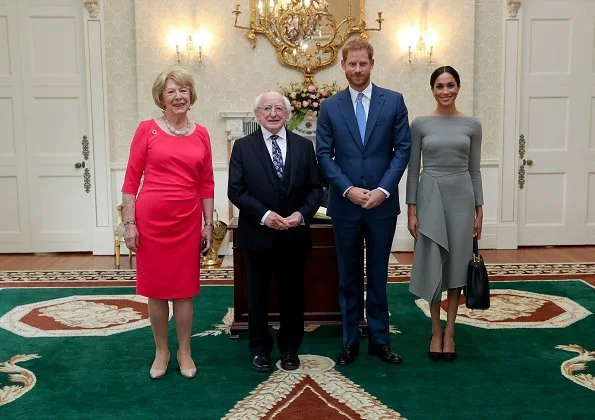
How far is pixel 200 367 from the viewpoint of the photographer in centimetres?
364

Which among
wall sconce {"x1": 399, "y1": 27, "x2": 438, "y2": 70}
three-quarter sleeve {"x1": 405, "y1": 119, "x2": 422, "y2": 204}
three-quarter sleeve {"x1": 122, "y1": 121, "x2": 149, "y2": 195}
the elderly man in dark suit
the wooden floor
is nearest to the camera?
three-quarter sleeve {"x1": 122, "y1": 121, "x2": 149, "y2": 195}

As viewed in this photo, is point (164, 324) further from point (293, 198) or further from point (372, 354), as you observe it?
point (372, 354)

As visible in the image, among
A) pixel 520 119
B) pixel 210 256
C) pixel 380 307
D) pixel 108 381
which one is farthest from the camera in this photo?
pixel 520 119

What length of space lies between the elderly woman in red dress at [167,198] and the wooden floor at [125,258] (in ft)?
10.2

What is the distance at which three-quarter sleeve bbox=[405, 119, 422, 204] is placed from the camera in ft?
11.9

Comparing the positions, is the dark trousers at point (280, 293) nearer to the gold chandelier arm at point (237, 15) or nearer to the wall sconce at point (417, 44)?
the gold chandelier arm at point (237, 15)

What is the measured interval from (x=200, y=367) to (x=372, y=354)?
3.20 ft

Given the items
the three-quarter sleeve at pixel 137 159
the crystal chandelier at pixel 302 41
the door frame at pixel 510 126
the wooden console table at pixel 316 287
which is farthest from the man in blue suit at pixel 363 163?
the door frame at pixel 510 126

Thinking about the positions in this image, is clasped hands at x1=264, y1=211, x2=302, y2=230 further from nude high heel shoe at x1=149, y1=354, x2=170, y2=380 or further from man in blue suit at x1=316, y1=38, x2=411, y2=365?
nude high heel shoe at x1=149, y1=354, x2=170, y2=380

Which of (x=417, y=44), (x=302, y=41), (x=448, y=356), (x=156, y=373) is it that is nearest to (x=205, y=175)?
(x=156, y=373)

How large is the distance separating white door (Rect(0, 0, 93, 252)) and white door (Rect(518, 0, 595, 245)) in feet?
15.4

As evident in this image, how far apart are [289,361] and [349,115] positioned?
1.37 meters

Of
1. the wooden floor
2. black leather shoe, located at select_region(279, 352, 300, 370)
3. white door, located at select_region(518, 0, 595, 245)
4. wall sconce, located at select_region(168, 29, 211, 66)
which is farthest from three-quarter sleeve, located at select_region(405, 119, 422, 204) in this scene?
white door, located at select_region(518, 0, 595, 245)

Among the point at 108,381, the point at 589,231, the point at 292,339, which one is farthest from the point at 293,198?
the point at 589,231
